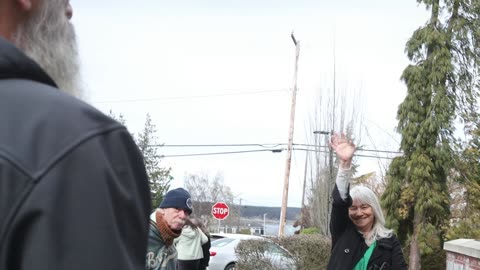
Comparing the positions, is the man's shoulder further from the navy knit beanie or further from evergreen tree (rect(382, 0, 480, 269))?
evergreen tree (rect(382, 0, 480, 269))

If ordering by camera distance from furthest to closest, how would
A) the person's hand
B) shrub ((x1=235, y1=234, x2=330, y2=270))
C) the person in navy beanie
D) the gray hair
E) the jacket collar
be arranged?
1. shrub ((x1=235, y1=234, x2=330, y2=270))
2. the person in navy beanie
3. the gray hair
4. the person's hand
5. the jacket collar

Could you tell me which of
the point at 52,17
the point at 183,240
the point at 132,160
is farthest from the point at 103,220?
the point at 183,240

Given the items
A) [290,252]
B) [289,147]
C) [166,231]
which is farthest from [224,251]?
[289,147]

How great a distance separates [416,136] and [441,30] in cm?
269

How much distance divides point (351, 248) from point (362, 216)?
10.9 inches

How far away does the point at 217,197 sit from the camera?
6112 centimetres

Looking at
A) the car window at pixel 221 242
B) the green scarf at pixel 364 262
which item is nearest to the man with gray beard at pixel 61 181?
the green scarf at pixel 364 262

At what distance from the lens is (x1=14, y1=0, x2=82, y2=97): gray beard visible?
3.94 ft

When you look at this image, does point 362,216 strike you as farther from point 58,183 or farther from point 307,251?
point 307,251

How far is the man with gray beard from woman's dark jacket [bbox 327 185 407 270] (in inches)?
135

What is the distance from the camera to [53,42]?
4.13 ft

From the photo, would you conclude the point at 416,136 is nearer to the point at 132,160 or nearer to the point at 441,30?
the point at 441,30

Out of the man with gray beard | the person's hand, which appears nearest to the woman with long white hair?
the person's hand

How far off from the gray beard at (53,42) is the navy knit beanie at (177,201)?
12.4 ft
